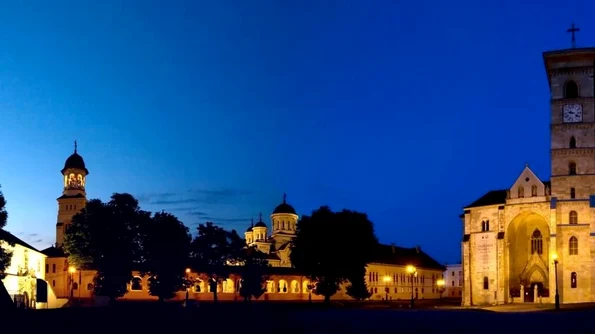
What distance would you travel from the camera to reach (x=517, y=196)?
75000 mm

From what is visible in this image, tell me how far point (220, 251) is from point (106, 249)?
16.8 m

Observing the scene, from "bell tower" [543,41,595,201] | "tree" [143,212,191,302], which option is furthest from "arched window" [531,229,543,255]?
"tree" [143,212,191,302]

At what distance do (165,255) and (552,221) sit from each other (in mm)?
39204

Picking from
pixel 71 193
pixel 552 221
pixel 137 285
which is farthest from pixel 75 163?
pixel 552 221

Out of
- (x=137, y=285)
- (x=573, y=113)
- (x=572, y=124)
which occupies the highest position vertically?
(x=573, y=113)

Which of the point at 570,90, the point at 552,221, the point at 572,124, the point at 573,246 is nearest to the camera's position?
the point at 573,246

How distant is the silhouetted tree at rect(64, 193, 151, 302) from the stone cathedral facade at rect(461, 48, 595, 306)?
116ft

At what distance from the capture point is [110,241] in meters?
70.5

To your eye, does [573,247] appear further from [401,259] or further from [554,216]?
[401,259]

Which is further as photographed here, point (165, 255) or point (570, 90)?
point (165, 255)

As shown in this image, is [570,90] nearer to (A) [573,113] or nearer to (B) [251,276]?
(A) [573,113]

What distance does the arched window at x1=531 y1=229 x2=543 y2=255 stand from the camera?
74.9 m

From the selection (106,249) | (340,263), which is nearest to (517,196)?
(340,263)

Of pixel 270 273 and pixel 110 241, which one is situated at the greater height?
pixel 110 241
